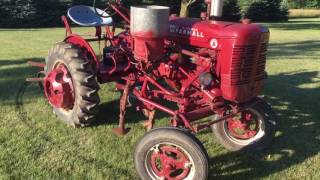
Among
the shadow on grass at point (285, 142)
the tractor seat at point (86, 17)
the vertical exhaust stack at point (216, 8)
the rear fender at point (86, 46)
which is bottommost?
the shadow on grass at point (285, 142)

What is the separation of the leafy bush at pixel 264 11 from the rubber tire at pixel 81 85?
25.8 meters

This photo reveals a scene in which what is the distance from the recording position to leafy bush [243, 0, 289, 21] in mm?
30597

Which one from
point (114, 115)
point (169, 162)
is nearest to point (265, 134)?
point (169, 162)

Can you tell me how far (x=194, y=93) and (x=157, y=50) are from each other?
70 cm

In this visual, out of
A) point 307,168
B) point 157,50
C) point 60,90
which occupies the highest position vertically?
point 157,50

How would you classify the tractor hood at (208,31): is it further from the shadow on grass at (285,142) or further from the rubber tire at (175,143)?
the shadow on grass at (285,142)

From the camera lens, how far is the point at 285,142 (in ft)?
17.5

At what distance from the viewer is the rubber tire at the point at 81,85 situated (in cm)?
517

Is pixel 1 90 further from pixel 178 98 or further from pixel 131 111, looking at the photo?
pixel 178 98

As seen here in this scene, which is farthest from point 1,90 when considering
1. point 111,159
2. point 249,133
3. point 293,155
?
point 293,155

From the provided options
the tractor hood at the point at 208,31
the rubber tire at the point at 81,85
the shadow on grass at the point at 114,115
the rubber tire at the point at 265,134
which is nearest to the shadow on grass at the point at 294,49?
the shadow on grass at the point at 114,115

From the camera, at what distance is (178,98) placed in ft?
16.0

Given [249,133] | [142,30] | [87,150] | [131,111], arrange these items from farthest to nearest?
[131,111] < [249,133] < [87,150] < [142,30]

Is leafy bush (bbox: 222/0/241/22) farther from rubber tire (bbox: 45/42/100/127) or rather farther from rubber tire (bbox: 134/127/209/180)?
rubber tire (bbox: 134/127/209/180)
